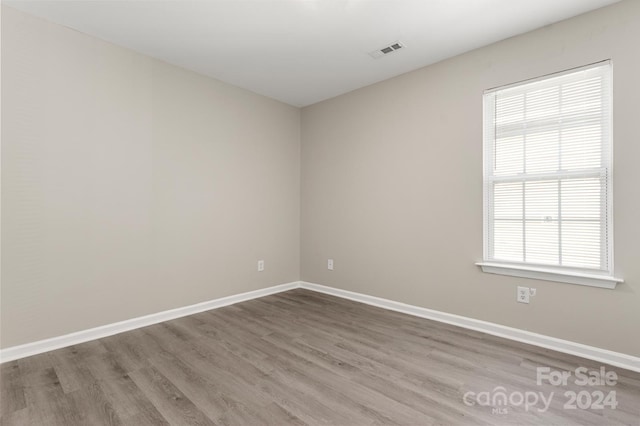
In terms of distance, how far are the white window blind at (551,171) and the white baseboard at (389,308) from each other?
59 cm

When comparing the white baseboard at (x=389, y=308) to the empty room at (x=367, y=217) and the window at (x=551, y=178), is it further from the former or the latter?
the window at (x=551, y=178)

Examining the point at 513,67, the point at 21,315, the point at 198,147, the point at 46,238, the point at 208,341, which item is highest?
the point at 513,67

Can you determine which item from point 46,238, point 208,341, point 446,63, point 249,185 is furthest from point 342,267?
point 46,238

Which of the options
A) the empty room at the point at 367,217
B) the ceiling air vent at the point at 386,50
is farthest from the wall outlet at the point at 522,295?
the ceiling air vent at the point at 386,50

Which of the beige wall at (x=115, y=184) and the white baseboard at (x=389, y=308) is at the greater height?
the beige wall at (x=115, y=184)

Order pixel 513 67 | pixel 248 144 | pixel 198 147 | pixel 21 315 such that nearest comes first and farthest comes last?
pixel 21 315, pixel 513 67, pixel 198 147, pixel 248 144

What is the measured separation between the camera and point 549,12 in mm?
2271

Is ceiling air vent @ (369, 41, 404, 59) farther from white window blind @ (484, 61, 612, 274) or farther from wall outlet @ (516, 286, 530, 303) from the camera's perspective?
wall outlet @ (516, 286, 530, 303)

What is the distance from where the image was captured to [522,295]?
2535 mm

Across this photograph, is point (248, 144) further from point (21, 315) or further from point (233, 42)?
point (21, 315)

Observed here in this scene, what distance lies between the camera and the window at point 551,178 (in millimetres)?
2244

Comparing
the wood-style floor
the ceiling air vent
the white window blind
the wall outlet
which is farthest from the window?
the ceiling air vent

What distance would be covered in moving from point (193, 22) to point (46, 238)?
207cm

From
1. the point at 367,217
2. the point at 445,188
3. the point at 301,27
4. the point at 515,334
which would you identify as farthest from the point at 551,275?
the point at 301,27
